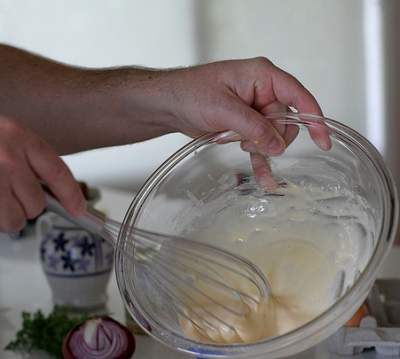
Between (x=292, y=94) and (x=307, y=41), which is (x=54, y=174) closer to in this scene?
(x=292, y=94)

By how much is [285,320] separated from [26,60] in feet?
2.04

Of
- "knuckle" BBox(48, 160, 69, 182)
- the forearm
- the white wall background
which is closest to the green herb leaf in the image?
the forearm

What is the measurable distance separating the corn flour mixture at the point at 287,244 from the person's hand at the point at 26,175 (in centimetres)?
15

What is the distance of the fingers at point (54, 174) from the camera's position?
741 millimetres

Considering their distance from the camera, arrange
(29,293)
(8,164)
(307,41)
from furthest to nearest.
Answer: (307,41), (29,293), (8,164)

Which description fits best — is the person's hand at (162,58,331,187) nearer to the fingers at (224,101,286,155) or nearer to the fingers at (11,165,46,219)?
the fingers at (224,101,286,155)

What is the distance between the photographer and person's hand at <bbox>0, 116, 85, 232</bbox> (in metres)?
0.74

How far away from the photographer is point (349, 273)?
72 cm

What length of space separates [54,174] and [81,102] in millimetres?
375

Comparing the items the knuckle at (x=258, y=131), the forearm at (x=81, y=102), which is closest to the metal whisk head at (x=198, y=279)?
the knuckle at (x=258, y=131)

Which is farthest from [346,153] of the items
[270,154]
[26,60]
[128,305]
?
[26,60]

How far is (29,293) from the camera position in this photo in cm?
122

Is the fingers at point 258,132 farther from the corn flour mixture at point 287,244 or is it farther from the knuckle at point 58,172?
the knuckle at point 58,172

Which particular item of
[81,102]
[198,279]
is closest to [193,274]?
[198,279]
